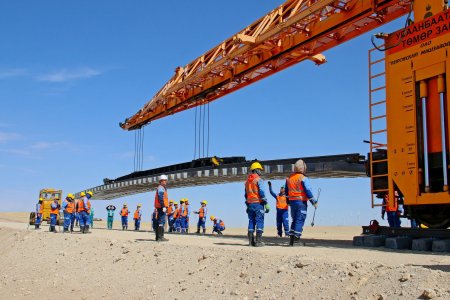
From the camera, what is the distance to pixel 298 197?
9.46m

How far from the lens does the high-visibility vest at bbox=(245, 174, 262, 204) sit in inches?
383

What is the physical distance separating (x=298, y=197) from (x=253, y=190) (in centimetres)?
95

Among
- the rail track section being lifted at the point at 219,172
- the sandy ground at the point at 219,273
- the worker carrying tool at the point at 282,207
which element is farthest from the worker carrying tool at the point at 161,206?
the rail track section being lifted at the point at 219,172

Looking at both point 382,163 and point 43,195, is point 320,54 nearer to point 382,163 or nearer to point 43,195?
point 382,163

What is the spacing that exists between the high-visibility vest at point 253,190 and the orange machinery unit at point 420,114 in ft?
9.32

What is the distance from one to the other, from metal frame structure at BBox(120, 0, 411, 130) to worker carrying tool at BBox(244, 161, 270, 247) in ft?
17.7

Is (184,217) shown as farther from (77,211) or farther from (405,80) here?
(405,80)

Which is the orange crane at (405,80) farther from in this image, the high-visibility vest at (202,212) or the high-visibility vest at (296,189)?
the high-visibility vest at (202,212)

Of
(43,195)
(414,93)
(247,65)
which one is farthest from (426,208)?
(43,195)

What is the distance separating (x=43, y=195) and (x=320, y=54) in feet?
73.1

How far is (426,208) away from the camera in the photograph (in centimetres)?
958

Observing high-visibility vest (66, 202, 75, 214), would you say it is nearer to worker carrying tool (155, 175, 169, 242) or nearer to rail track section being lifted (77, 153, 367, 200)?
rail track section being lifted (77, 153, 367, 200)

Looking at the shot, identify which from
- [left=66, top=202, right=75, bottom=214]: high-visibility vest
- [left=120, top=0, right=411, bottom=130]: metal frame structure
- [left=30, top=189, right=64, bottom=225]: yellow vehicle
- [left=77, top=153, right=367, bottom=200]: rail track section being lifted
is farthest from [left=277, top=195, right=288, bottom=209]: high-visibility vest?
[left=30, top=189, right=64, bottom=225]: yellow vehicle

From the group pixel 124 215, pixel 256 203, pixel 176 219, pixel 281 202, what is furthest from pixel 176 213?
pixel 256 203
